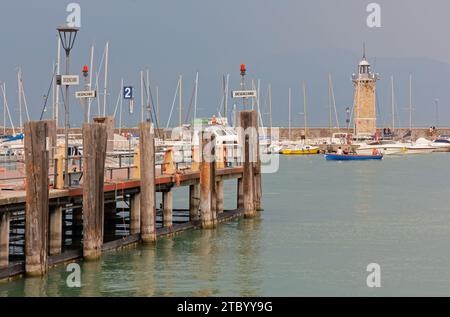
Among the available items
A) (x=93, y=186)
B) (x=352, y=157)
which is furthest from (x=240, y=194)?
(x=352, y=157)

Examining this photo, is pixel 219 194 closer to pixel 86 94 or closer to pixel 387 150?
pixel 86 94

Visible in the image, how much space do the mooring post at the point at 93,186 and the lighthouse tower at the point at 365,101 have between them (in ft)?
366

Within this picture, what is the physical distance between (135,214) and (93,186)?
194 inches

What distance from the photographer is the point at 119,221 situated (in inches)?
1294

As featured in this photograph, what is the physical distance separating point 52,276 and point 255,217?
14631 mm

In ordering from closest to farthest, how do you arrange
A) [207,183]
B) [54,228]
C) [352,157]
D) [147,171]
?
[54,228], [147,171], [207,183], [352,157]

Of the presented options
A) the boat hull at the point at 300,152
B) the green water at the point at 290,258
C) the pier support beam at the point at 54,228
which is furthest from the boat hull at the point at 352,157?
the pier support beam at the point at 54,228

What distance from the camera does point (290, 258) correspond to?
27.0 m

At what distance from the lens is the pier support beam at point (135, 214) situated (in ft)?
88.7

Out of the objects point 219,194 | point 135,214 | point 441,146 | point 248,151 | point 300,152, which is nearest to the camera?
point 135,214

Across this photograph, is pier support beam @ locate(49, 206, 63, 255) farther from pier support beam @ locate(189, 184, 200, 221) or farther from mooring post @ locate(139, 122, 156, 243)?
pier support beam @ locate(189, 184, 200, 221)
